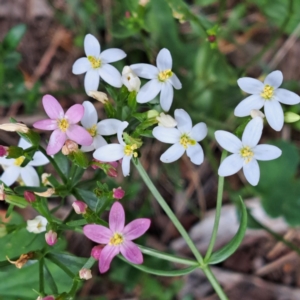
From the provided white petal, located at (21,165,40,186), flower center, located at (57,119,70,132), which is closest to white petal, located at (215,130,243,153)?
flower center, located at (57,119,70,132)

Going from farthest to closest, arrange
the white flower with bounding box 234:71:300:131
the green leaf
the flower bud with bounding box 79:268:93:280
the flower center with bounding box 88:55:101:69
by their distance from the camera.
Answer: the flower center with bounding box 88:55:101:69
the white flower with bounding box 234:71:300:131
the green leaf
the flower bud with bounding box 79:268:93:280

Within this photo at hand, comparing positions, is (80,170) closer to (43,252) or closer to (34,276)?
(43,252)

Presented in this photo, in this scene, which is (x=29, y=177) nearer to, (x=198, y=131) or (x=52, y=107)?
(x=52, y=107)

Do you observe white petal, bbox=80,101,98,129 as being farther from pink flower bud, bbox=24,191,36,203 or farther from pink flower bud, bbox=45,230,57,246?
pink flower bud, bbox=45,230,57,246

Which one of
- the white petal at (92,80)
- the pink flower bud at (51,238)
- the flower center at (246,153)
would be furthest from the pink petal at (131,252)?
the white petal at (92,80)

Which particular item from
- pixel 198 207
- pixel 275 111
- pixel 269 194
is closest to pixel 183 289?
pixel 198 207
